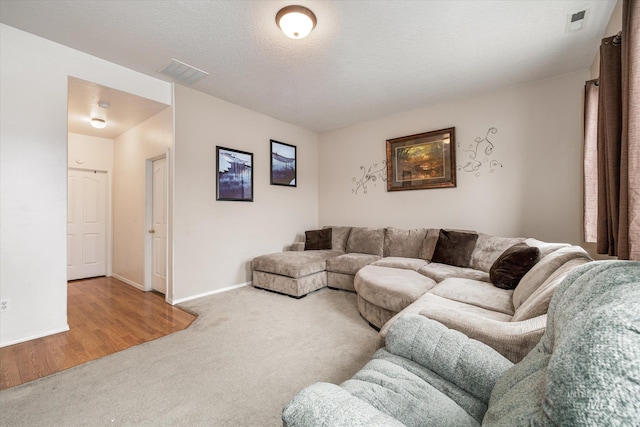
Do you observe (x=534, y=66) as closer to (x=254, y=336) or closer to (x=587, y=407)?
(x=587, y=407)

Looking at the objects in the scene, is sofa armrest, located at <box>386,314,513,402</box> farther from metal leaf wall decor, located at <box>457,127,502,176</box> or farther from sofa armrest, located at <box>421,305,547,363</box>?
metal leaf wall decor, located at <box>457,127,502,176</box>

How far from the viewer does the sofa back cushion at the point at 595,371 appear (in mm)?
400

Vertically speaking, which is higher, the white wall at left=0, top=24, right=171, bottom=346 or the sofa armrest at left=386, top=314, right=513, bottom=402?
the white wall at left=0, top=24, right=171, bottom=346

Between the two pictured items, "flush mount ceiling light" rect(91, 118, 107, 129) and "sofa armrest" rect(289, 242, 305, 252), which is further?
"sofa armrest" rect(289, 242, 305, 252)

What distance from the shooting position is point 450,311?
61.6 inches

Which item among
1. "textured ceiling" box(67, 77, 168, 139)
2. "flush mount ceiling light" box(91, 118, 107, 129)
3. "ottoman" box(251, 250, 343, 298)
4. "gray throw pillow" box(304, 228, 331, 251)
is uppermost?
"textured ceiling" box(67, 77, 168, 139)

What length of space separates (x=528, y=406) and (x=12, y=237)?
12.1 ft

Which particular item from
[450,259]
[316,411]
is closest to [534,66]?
A: [450,259]

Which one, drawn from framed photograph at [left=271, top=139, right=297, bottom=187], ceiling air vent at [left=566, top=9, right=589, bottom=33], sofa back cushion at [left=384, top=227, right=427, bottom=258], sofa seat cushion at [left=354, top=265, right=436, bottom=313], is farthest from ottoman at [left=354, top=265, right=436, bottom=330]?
ceiling air vent at [left=566, top=9, right=589, bottom=33]

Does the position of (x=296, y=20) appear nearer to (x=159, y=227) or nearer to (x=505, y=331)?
(x=505, y=331)

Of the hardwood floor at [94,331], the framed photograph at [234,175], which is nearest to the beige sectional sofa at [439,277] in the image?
the framed photograph at [234,175]

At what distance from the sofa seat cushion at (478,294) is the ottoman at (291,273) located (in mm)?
1788

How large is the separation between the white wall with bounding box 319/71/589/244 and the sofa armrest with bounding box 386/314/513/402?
9.83 ft

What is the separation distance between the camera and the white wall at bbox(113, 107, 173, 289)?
11.9ft
